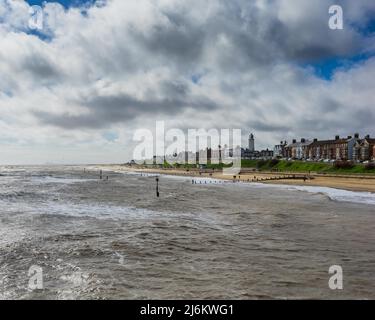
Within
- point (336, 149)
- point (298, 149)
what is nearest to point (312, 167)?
point (336, 149)

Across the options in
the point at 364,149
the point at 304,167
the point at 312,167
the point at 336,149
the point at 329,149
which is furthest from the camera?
the point at 329,149

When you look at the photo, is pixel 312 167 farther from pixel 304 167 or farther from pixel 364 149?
pixel 364 149

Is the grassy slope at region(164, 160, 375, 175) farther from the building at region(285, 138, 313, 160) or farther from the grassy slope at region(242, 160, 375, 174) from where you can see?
the building at region(285, 138, 313, 160)

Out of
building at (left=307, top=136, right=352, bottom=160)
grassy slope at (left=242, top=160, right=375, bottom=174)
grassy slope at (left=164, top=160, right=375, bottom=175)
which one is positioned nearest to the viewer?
grassy slope at (left=164, top=160, right=375, bottom=175)

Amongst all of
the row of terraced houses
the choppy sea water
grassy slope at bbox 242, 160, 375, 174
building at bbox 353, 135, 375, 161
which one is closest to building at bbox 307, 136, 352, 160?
the row of terraced houses

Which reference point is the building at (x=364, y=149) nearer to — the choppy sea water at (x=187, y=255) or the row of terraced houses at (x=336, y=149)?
the row of terraced houses at (x=336, y=149)

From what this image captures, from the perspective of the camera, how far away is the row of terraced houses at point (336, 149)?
13525 centimetres

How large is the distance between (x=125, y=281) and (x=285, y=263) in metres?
6.97

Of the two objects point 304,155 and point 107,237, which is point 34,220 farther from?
point 304,155

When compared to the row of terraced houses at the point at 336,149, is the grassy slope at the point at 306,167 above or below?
below

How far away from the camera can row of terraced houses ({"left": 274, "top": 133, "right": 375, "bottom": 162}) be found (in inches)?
5325

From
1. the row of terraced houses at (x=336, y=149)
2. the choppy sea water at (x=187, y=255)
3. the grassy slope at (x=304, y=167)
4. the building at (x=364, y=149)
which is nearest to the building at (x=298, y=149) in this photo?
the row of terraced houses at (x=336, y=149)

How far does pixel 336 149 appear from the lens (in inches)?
6068
